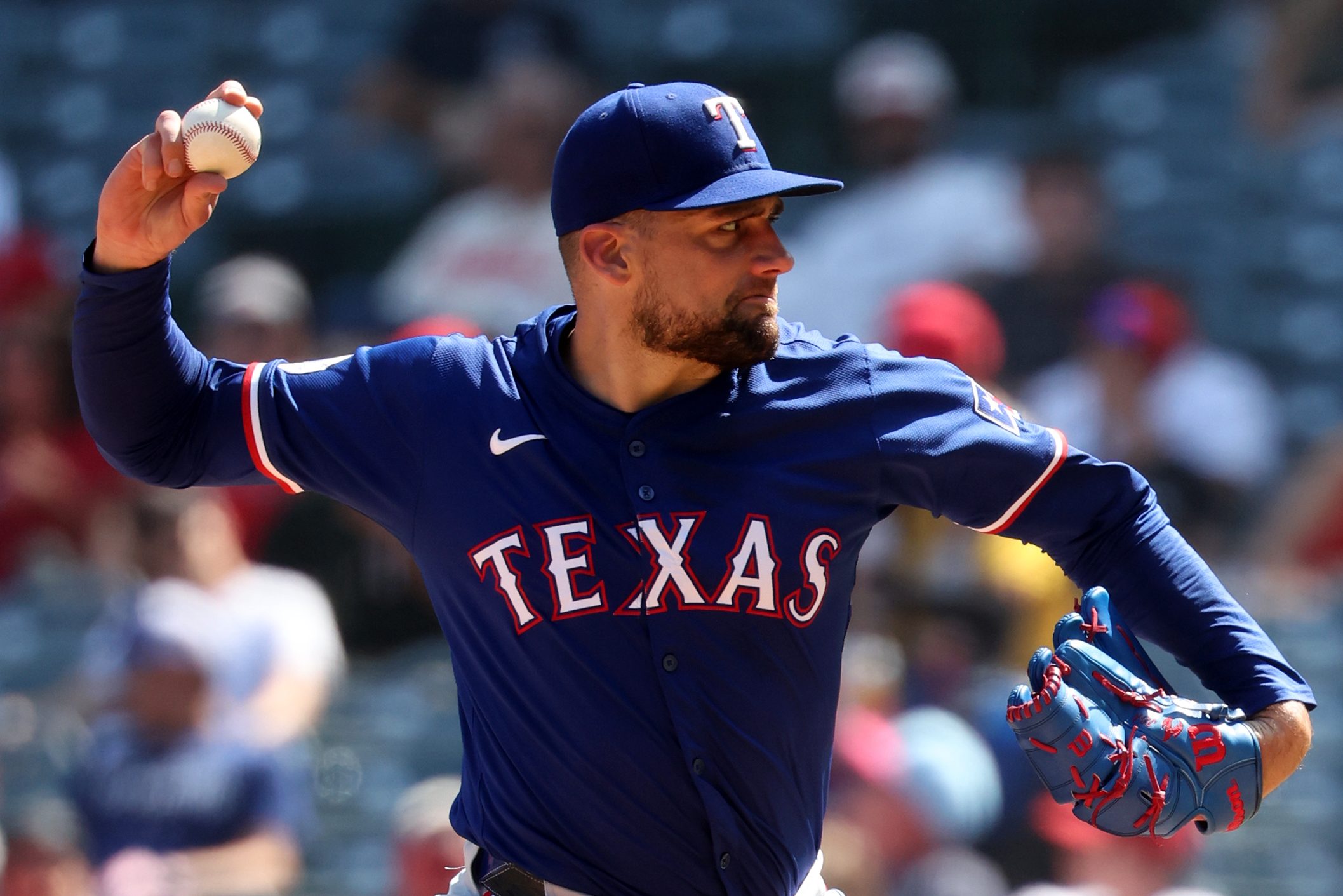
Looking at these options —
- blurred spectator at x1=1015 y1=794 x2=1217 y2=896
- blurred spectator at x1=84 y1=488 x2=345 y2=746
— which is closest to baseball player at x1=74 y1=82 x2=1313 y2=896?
blurred spectator at x1=1015 y1=794 x2=1217 y2=896

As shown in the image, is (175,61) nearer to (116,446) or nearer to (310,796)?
(310,796)

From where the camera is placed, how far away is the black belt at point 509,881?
239 centimetres

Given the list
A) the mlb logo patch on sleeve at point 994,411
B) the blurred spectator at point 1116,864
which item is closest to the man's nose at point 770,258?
the mlb logo patch on sleeve at point 994,411

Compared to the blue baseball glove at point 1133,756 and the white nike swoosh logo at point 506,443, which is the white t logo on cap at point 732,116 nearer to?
the white nike swoosh logo at point 506,443

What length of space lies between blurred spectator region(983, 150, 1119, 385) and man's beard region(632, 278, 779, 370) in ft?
12.3

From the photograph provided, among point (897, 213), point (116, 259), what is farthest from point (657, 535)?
point (897, 213)

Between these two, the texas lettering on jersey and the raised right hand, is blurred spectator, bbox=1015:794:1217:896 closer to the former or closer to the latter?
the texas lettering on jersey

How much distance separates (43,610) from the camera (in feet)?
20.5

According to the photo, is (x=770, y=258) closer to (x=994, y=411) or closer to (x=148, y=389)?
(x=994, y=411)

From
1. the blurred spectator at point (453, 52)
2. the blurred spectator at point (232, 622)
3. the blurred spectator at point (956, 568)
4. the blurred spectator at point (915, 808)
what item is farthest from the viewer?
the blurred spectator at point (453, 52)

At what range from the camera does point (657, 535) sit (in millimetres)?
2357

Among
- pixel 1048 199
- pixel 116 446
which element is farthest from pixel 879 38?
pixel 116 446

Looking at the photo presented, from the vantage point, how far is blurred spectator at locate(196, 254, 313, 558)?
6.02m

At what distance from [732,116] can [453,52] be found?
201 inches
